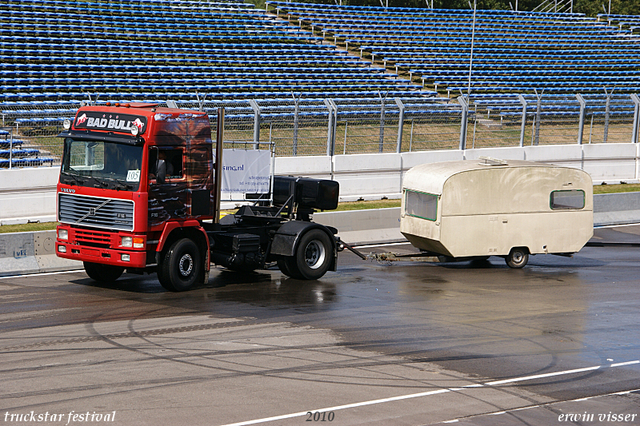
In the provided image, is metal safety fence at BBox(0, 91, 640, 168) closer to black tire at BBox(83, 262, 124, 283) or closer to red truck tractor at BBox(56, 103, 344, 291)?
red truck tractor at BBox(56, 103, 344, 291)

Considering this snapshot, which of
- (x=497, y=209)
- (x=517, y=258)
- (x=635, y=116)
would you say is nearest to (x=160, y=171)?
(x=497, y=209)

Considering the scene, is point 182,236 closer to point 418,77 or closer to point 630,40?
point 418,77

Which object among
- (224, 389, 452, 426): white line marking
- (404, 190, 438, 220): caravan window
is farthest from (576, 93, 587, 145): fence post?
(224, 389, 452, 426): white line marking

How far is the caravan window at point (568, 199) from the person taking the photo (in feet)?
56.5

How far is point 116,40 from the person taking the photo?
119 feet

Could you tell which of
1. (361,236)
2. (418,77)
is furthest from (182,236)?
(418,77)

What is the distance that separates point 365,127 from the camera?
2400 centimetres

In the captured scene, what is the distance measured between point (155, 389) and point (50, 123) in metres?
13.6

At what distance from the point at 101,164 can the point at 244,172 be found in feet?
10.7

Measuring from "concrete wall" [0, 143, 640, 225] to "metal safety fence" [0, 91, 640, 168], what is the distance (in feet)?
1.38

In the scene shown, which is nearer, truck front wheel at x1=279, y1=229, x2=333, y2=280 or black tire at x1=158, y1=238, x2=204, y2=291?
black tire at x1=158, y1=238, x2=204, y2=291

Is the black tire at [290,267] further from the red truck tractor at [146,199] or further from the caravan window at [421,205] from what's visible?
the caravan window at [421,205]

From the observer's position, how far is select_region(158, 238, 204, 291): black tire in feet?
43.4

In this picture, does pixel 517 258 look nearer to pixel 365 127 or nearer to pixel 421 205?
pixel 421 205
